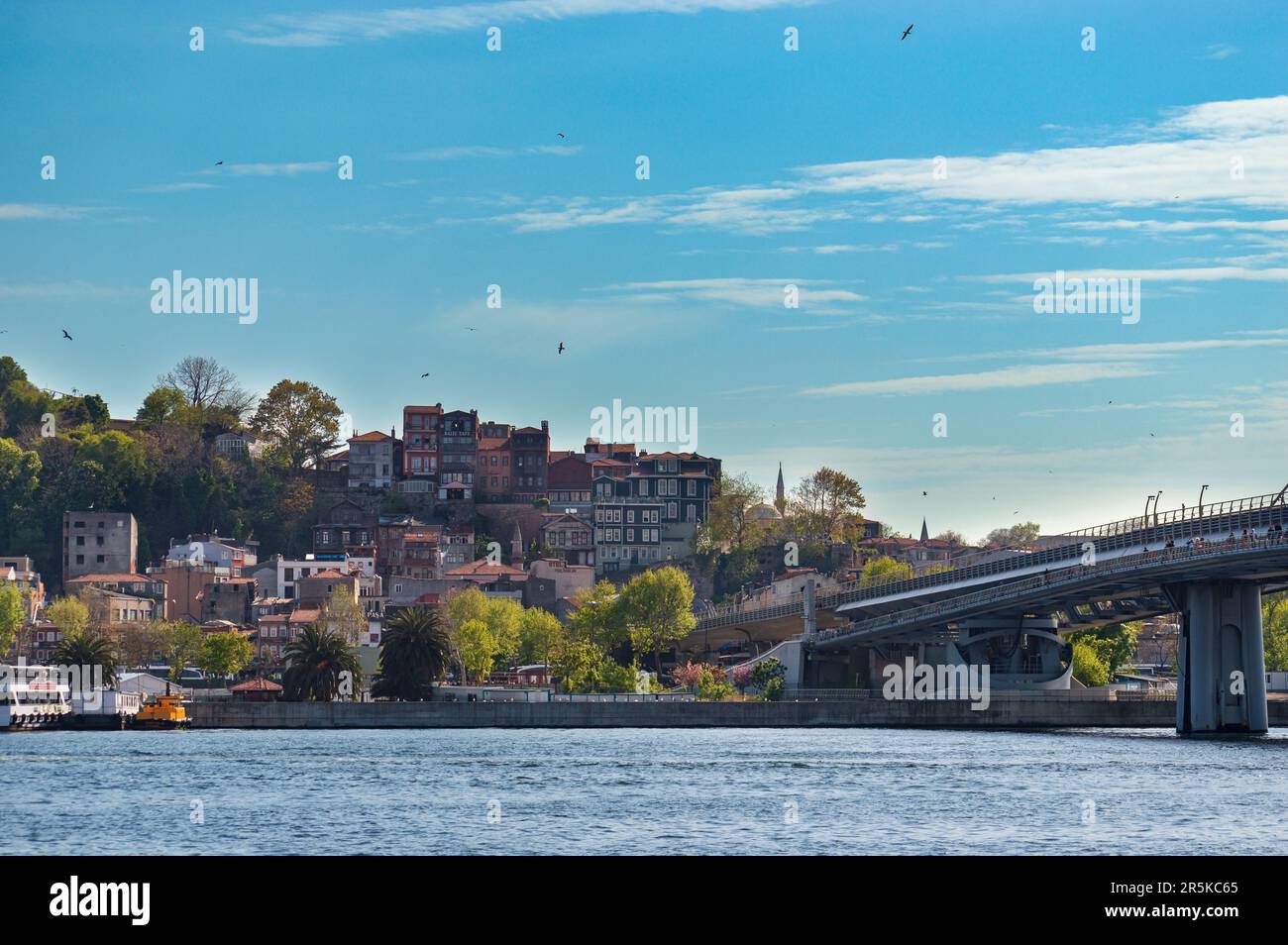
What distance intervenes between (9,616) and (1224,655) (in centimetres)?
8248

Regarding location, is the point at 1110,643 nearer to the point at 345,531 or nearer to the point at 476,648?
the point at 476,648

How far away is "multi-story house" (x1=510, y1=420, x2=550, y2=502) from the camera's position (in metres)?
190

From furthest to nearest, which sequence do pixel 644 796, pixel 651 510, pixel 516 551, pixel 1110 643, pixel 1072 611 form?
pixel 651 510, pixel 516 551, pixel 1110 643, pixel 1072 611, pixel 644 796

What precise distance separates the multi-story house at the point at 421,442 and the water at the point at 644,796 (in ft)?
342

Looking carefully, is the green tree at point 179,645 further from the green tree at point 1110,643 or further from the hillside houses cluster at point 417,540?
the green tree at point 1110,643

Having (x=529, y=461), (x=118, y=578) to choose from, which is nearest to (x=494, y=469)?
(x=529, y=461)

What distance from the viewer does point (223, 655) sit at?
125125 millimetres

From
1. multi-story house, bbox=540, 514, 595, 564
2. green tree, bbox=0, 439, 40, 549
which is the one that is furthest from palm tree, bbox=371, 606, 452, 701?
green tree, bbox=0, 439, 40, 549

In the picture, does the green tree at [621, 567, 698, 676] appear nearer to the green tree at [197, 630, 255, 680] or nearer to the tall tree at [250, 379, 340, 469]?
the green tree at [197, 630, 255, 680]

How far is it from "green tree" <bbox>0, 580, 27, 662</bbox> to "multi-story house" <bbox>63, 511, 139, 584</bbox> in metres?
25.0

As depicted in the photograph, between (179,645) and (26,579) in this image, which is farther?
(26,579)
